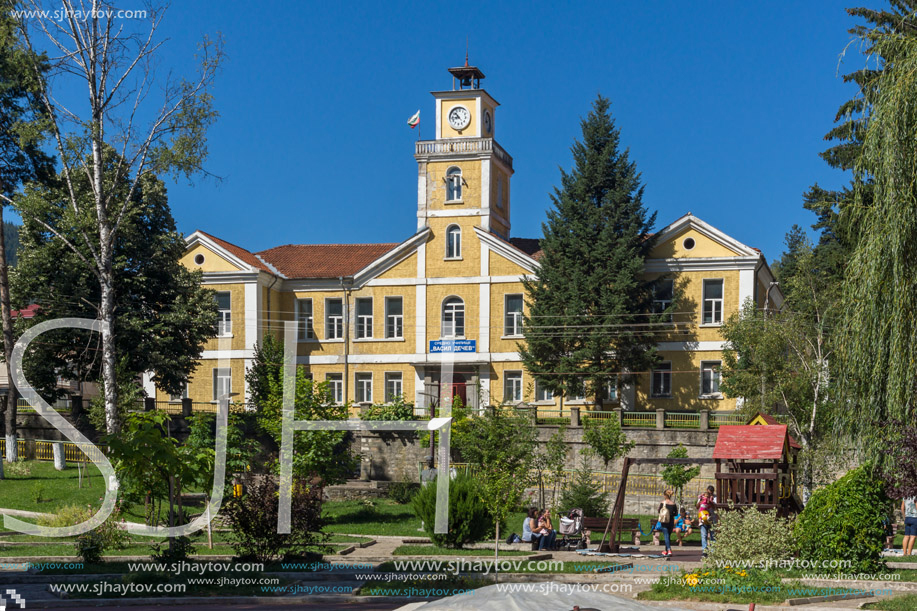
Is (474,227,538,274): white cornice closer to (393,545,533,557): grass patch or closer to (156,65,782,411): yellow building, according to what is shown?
(156,65,782,411): yellow building

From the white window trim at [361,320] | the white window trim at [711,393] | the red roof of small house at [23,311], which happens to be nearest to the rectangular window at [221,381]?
the white window trim at [361,320]

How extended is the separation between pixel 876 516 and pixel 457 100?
33052 millimetres

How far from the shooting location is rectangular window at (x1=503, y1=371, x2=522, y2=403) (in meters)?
44.5

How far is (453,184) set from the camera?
152 feet

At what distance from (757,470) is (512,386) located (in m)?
22.9

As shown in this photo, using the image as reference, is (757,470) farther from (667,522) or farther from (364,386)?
(364,386)

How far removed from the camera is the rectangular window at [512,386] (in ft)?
146

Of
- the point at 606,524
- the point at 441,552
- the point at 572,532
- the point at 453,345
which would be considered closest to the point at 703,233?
the point at 453,345

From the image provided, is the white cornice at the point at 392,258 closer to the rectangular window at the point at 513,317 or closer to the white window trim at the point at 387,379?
the white window trim at the point at 387,379

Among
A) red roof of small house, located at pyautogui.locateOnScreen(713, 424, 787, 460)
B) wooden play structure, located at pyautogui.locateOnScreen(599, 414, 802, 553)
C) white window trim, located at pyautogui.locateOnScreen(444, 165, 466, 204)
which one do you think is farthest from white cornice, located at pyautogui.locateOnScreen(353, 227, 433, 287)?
red roof of small house, located at pyautogui.locateOnScreen(713, 424, 787, 460)

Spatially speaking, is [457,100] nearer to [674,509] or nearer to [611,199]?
[611,199]

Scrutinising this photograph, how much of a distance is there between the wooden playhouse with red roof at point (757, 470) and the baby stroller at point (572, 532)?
3584mm

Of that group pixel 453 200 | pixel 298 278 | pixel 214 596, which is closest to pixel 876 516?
pixel 214 596

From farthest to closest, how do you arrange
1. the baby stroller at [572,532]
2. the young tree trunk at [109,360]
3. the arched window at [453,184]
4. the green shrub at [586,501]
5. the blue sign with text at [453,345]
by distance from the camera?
1. the arched window at [453,184]
2. the blue sign with text at [453,345]
3. the green shrub at [586,501]
4. the young tree trunk at [109,360]
5. the baby stroller at [572,532]
